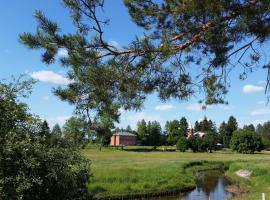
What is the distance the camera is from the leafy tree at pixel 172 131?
14241 centimetres

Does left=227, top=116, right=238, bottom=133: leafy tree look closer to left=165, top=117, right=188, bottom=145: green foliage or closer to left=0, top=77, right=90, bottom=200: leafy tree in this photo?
left=165, top=117, right=188, bottom=145: green foliage

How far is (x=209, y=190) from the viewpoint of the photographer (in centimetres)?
4312

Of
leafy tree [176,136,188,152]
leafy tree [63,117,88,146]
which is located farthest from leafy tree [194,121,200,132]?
leafy tree [63,117,88,146]

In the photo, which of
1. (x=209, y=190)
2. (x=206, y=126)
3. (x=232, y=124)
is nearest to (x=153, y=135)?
(x=232, y=124)

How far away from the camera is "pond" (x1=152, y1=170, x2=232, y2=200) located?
123 feet

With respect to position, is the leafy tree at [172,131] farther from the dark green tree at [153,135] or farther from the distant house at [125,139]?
the distant house at [125,139]

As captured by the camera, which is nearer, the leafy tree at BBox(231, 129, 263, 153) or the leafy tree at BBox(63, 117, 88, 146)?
the leafy tree at BBox(63, 117, 88, 146)

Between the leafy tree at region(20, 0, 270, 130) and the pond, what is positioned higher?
the leafy tree at region(20, 0, 270, 130)

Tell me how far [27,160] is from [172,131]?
5353 inches

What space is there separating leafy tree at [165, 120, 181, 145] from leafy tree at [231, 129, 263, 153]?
28349mm

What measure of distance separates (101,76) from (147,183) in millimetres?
30143

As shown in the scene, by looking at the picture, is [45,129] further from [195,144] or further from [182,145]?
[195,144]

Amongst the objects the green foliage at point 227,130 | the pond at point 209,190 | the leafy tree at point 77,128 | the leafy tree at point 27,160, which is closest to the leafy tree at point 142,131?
the green foliage at point 227,130

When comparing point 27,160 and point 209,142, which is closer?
point 27,160
